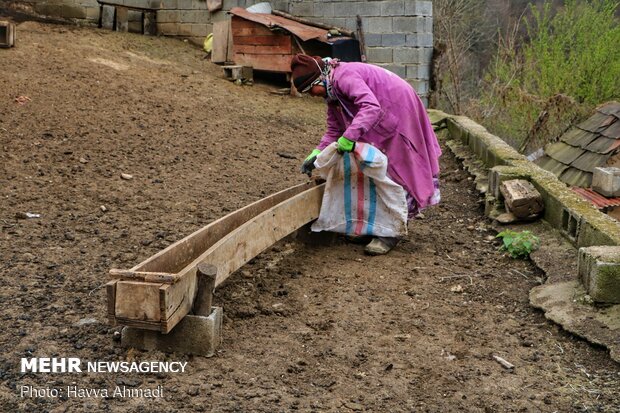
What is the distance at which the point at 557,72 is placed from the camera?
15461mm

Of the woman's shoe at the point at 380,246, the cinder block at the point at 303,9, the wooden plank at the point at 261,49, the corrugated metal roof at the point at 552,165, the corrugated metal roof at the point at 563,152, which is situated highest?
the cinder block at the point at 303,9

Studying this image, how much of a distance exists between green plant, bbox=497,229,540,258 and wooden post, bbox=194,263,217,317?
2659mm

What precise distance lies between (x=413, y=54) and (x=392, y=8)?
0.76 metres

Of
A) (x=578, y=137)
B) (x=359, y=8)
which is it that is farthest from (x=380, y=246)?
(x=359, y=8)

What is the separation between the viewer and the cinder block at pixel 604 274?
4156 millimetres

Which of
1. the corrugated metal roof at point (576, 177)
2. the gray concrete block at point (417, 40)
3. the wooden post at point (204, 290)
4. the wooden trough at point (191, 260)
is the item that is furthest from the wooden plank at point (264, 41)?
the wooden post at point (204, 290)

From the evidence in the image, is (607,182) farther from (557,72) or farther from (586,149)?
(557,72)

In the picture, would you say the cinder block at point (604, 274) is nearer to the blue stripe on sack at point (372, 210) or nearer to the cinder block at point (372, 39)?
the blue stripe on sack at point (372, 210)

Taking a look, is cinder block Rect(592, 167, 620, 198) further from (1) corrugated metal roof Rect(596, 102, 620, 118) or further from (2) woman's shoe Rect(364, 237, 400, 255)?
(2) woman's shoe Rect(364, 237, 400, 255)

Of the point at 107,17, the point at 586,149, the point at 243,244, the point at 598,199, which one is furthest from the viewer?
the point at 107,17

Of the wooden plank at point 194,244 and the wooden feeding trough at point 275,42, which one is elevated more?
the wooden feeding trough at point 275,42

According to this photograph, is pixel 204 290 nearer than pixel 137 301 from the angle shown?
No

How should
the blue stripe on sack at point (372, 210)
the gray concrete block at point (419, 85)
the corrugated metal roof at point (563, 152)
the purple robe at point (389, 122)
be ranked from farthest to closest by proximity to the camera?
1. the gray concrete block at point (419, 85)
2. the corrugated metal roof at point (563, 152)
3. the blue stripe on sack at point (372, 210)
4. the purple robe at point (389, 122)

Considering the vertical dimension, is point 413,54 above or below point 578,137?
above
